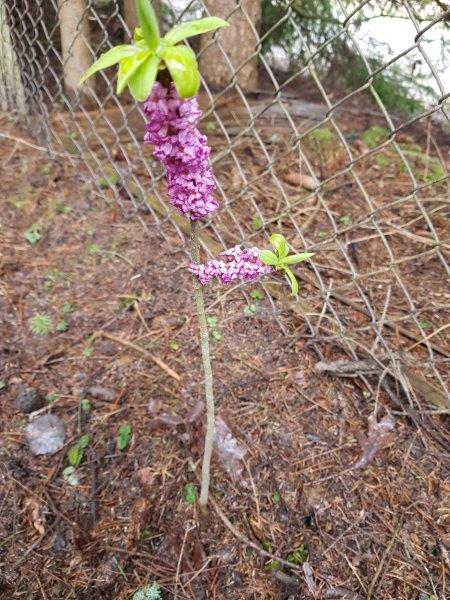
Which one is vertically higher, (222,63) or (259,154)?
(222,63)

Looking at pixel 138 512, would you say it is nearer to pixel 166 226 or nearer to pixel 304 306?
pixel 304 306

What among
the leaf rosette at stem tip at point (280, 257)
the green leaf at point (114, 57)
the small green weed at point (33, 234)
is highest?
the small green weed at point (33, 234)

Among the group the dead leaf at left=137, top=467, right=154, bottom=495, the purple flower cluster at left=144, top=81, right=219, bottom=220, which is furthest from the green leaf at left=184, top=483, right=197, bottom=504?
the purple flower cluster at left=144, top=81, right=219, bottom=220

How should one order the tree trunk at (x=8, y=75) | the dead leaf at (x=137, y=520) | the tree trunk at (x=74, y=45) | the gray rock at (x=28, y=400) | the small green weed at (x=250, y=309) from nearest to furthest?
1. the dead leaf at (x=137, y=520)
2. the gray rock at (x=28, y=400)
3. the small green weed at (x=250, y=309)
4. the tree trunk at (x=74, y=45)
5. the tree trunk at (x=8, y=75)

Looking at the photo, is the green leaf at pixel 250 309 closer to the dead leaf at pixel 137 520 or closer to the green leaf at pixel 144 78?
the dead leaf at pixel 137 520

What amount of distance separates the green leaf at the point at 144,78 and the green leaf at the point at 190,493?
1.25 meters

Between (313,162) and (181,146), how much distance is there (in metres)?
1.83

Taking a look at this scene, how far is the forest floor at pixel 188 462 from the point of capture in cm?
139

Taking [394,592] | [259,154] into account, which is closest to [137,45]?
[394,592]

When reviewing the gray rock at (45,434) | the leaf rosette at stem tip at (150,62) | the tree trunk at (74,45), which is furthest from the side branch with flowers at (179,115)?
the tree trunk at (74,45)

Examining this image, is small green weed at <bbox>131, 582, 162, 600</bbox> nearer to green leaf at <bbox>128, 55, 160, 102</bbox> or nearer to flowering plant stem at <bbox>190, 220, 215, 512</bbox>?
flowering plant stem at <bbox>190, 220, 215, 512</bbox>

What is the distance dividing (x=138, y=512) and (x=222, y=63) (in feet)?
7.86

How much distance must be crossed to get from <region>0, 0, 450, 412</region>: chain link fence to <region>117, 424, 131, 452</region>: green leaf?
0.74 m

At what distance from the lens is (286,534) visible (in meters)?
1.44
